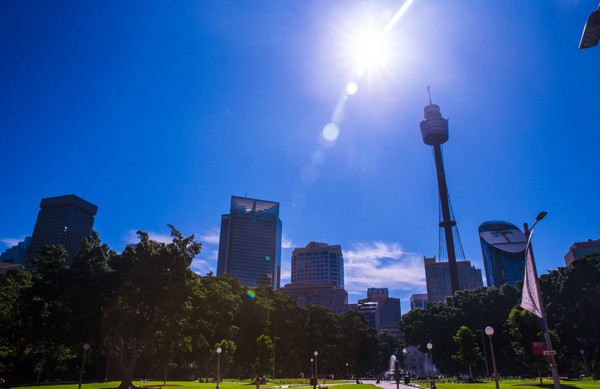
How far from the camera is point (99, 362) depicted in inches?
2370

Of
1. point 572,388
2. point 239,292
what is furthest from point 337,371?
point 572,388

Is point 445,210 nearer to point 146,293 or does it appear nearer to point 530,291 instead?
point 146,293

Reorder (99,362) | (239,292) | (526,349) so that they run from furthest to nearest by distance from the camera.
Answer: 1. (239,292)
2. (99,362)
3. (526,349)

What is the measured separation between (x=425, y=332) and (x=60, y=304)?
2643 inches

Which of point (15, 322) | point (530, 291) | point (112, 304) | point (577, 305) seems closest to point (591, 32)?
point (530, 291)

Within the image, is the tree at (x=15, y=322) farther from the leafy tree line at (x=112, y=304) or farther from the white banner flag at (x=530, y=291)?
the white banner flag at (x=530, y=291)

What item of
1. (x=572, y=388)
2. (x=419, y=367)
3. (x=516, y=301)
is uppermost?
(x=516, y=301)

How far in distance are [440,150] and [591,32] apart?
129285mm

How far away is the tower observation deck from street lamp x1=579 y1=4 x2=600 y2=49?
411 ft

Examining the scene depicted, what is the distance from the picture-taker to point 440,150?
12988 centimetres

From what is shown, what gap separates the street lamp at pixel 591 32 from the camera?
28.3 feet

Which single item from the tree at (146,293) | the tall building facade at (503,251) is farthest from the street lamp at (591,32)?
the tall building facade at (503,251)

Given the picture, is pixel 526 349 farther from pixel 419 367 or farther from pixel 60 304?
pixel 419 367

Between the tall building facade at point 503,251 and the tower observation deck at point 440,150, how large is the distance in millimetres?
56002
